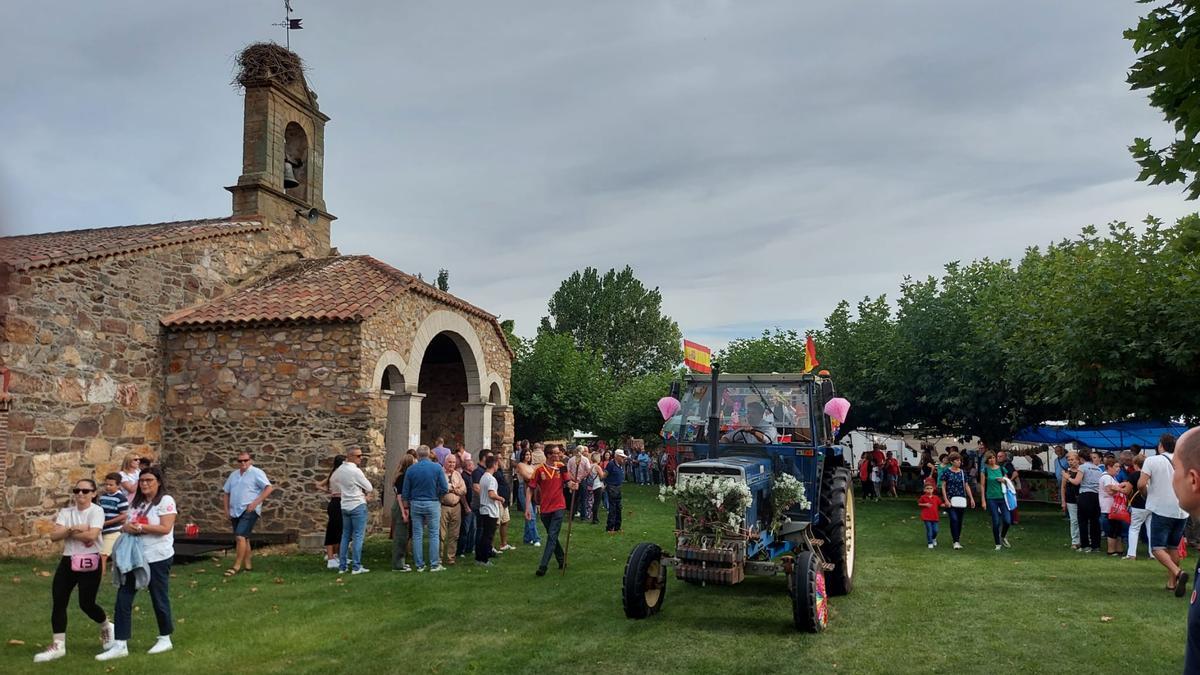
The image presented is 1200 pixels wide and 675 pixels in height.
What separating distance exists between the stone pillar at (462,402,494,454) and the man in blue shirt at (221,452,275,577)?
6.58 meters

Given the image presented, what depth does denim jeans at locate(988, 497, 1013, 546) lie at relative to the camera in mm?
13398

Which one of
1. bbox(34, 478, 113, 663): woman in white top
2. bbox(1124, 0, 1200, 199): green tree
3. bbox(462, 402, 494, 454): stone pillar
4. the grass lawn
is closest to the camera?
bbox(1124, 0, 1200, 199): green tree

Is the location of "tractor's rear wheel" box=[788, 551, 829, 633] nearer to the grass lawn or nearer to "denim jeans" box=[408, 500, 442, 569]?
the grass lawn

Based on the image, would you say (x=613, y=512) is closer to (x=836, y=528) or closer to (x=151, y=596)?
(x=836, y=528)

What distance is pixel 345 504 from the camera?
35.4ft

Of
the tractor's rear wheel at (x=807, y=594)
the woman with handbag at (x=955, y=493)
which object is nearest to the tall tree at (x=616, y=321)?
the woman with handbag at (x=955, y=493)

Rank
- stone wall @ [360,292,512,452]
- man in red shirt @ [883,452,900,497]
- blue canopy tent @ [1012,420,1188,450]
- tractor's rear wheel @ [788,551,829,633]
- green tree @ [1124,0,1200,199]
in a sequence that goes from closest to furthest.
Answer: green tree @ [1124,0,1200,199] < tractor's rear wheel @ [788,551,829,633] < stone wall @ [360,292,512,452] < blue canopy tent @ [1012,420,1188,450] < man in red shirt @ [883,452,900,497]

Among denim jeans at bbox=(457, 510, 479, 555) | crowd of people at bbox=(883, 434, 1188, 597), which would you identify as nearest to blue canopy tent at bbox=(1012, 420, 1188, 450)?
crowd of people at bbox=(883, 434, 1188, 597)

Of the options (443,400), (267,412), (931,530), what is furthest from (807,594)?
(443,400)

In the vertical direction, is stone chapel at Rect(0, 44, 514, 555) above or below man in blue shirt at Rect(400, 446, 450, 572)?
above

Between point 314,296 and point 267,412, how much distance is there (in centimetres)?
202

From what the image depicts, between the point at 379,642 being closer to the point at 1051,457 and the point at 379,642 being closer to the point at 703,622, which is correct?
the point at 703,622

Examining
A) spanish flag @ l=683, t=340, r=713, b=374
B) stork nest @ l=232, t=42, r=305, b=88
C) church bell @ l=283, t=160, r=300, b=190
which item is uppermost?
stork nest @ l=232, t=42, r=305, b=88

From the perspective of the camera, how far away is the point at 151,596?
697 cm
